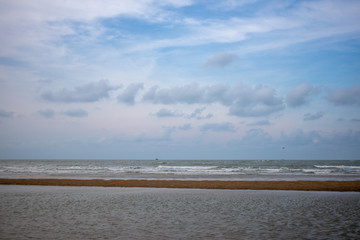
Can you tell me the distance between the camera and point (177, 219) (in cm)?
1162

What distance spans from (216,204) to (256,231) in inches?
242

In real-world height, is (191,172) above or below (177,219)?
below

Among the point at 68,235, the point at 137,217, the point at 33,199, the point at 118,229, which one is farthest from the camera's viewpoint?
the point at 33,199

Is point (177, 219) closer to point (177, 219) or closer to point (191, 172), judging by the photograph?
point (177, 219)

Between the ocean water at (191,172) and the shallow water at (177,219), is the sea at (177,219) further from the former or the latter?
the ocean water at (191,172)

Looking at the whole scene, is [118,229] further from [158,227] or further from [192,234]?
[192,234]

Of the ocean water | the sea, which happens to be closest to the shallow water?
the sea

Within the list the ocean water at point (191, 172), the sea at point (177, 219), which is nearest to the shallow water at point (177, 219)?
the sea at point (177, 219)

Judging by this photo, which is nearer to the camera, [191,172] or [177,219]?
[177,219]

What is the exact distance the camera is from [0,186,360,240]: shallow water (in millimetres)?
9180

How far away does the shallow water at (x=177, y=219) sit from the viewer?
9.18 metres

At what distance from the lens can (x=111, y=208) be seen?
14.3 metres

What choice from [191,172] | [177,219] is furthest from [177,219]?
[191,172]

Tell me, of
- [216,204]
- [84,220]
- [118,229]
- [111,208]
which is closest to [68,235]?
[118,229]
